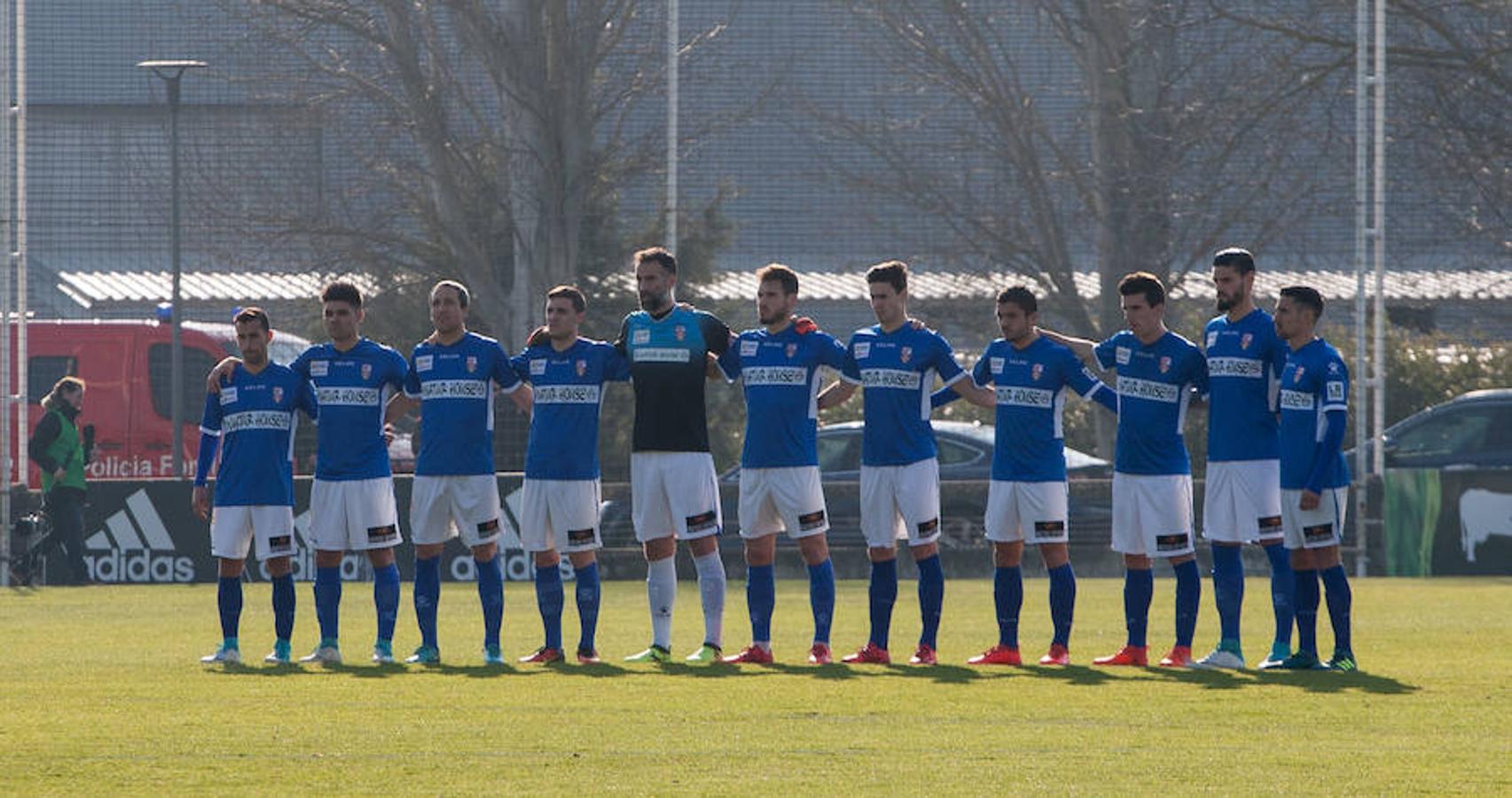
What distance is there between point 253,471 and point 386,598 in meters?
1.05

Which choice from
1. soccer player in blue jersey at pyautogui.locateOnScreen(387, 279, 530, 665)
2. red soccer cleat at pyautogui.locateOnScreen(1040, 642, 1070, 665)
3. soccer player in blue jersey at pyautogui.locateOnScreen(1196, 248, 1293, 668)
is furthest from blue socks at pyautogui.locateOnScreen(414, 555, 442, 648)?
soccer player in blue jersey at pyautogui.locateOnScreen(1196, 248, 1293, 668)

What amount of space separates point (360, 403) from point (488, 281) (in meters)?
11.8

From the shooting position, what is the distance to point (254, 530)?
13852mm

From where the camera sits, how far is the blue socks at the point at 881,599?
44.5 feet

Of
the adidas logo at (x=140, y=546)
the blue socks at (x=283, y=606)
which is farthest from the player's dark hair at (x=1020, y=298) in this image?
the adidas logo at (x=140, y=546)

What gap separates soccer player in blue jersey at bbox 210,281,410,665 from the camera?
1369 cm

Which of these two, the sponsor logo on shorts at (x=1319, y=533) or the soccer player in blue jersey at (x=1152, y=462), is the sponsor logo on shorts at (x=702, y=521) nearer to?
the soccer player in blue jersey at (x=1152, y=462)

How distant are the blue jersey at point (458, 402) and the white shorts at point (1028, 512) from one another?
2.81 metres

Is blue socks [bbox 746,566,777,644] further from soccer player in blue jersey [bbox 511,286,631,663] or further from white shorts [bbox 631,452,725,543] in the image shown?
soccer player in blue jersey [bbox 511,286,631,663]

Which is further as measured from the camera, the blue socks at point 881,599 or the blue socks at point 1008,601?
the blue socks at point 881,599

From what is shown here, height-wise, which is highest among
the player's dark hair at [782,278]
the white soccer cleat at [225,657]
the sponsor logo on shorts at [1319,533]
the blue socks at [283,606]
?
the player's dark hair at [782,278]

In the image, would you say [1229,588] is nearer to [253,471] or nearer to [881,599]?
[881,599]

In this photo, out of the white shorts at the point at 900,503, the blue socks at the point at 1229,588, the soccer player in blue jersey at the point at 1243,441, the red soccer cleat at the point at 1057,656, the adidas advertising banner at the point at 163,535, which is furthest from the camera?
the adidas advertising banner at the point at 163,535

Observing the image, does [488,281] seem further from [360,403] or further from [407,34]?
[360,403]
